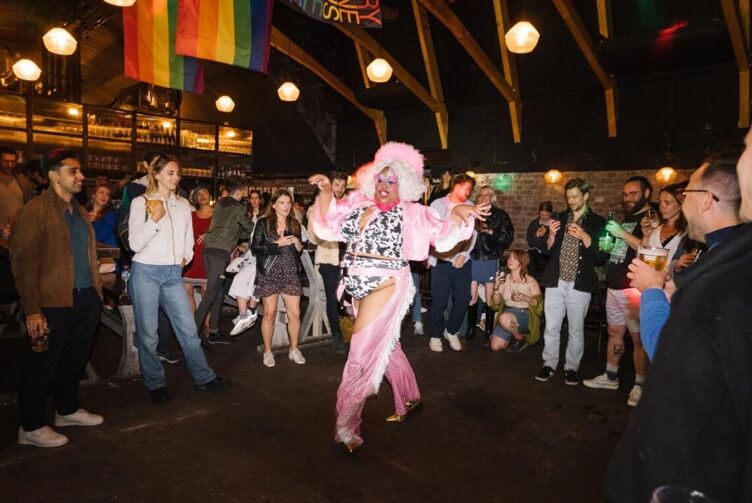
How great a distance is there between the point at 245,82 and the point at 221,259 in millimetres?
11043

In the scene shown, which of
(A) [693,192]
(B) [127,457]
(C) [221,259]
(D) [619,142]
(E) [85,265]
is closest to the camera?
(A) [693,192]

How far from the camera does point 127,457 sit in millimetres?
3199

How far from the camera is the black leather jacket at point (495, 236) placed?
6266 millimetres

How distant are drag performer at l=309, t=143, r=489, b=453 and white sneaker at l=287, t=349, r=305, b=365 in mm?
1709

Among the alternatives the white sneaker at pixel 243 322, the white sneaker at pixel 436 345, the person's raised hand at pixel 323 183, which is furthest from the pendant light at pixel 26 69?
the white sneaker at pixel 436 345

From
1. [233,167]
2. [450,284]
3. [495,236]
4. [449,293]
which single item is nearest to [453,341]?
[449,293]

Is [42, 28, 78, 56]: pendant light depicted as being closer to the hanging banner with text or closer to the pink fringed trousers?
the hanging banner with text

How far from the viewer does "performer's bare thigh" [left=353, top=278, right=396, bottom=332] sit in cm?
337

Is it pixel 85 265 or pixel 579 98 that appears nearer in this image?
pixel 85 265

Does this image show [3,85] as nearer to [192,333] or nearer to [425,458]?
[192,333]

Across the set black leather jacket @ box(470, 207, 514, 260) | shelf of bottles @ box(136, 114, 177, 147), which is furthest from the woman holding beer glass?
shelf of bottles @ box(136, 114, 177, 147)

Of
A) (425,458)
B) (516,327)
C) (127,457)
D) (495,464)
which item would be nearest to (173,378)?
(127,457)

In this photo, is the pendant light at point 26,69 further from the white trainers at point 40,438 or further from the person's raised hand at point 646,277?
the person's raised hand at point 646,277

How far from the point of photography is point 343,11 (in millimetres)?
5973
